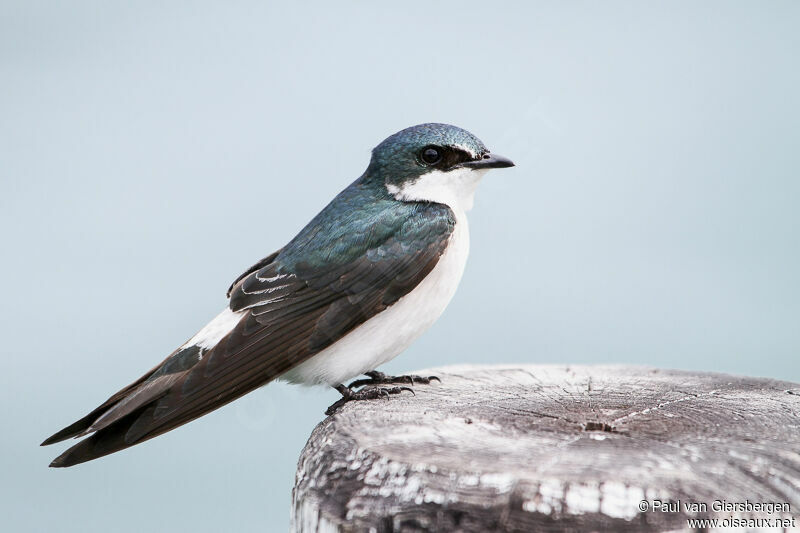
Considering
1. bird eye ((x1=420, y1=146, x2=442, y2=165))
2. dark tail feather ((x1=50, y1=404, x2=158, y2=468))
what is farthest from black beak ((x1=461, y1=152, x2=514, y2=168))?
dark tail feather ((x1=50, y1=404, x2=158, y2=468))

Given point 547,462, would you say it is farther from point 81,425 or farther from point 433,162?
point 81,425

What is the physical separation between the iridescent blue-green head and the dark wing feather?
5.0 inches

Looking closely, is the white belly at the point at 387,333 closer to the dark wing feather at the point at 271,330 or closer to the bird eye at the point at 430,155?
the dark wing feather at the point at 271,330

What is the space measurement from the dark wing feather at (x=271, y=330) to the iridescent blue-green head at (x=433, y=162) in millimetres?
128

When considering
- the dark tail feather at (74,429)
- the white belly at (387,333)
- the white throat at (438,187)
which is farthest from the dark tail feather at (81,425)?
the white throat at (438,187)

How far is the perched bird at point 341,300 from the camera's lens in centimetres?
346

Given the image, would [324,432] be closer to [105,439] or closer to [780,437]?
[105,439]

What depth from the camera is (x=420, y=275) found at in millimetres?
3711

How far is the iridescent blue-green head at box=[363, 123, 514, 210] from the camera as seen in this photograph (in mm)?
3885

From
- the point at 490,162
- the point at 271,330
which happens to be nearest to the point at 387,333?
the point at 271,330

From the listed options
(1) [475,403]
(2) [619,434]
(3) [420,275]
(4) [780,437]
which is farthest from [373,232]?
(4) [780,437]

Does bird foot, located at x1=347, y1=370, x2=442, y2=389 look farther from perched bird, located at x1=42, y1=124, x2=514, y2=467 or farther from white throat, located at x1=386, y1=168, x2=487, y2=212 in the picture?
white throat, located at x1=386, y1=168, x2=487, y2=212

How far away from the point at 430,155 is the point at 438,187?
14 cm

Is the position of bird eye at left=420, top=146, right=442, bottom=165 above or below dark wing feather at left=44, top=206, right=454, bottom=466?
above
